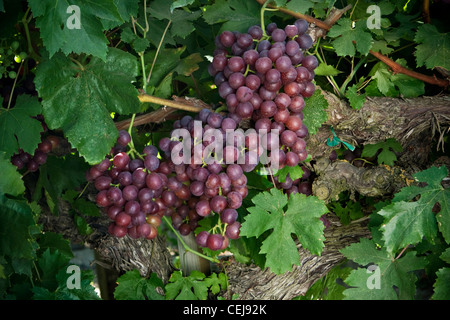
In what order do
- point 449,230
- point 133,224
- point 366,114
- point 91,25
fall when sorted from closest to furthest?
point 91,25, point 449,230, point 133,224, point 366,114

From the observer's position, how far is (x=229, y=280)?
5.40ft

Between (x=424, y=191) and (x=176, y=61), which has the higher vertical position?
(x=176, y=61)

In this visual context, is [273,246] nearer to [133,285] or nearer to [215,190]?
[215,190]

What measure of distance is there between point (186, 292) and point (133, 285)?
19 centimetres

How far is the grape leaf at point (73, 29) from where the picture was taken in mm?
1033

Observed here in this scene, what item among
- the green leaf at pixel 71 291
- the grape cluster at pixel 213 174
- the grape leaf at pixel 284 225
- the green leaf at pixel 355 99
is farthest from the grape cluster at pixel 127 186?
the green leaf at pixel 355 99

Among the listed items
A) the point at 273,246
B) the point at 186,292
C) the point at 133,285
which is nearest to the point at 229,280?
the point at 186,292

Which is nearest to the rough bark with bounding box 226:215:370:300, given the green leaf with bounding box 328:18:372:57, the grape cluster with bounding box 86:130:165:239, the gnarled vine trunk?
the gnarled vine trunk

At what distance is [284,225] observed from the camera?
4.13 feet

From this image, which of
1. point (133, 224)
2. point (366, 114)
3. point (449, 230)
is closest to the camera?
point (449, 230)

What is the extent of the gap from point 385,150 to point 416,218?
15.7 inches

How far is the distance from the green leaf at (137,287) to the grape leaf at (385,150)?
2.90ft

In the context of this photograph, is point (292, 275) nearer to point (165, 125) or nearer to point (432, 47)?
point (165, 125)

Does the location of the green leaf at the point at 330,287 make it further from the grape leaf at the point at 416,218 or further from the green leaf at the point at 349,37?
the green leaf at the point at 349,37
